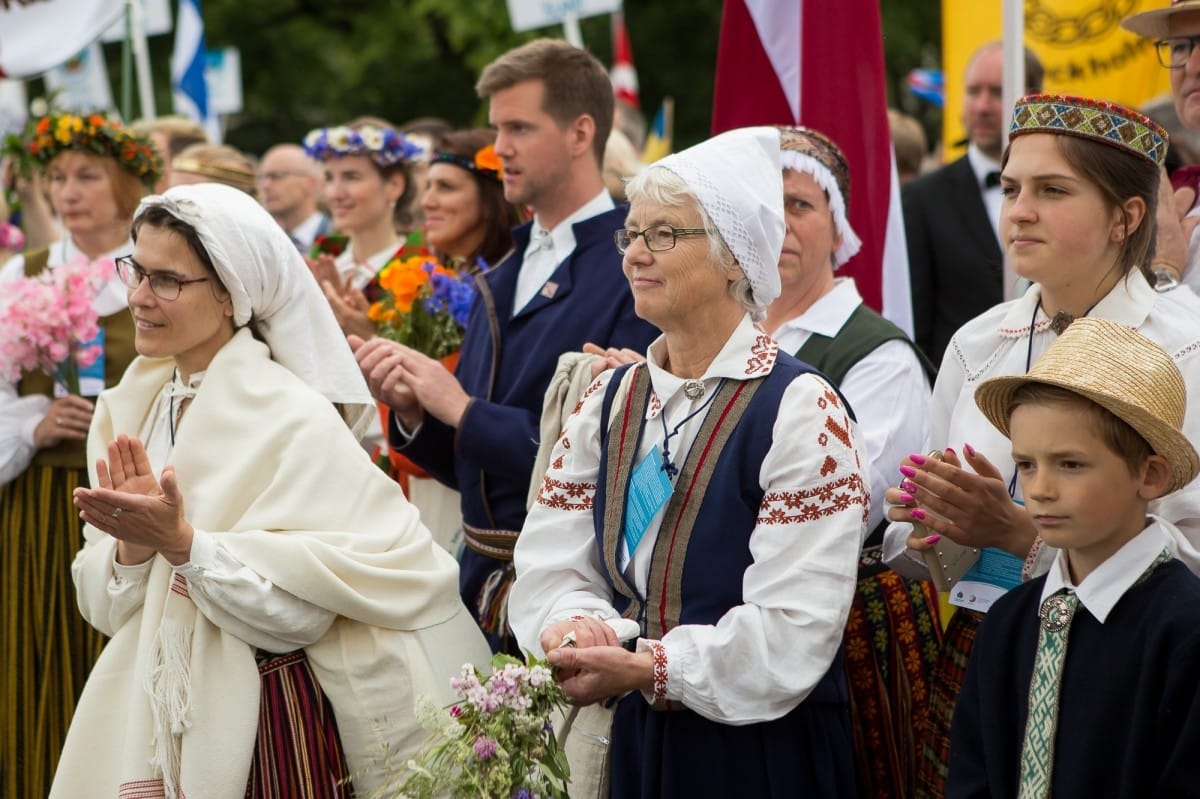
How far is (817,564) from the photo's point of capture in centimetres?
309

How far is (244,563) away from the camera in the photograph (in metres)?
3.54

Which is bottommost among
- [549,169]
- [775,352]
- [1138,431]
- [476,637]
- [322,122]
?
[476,637]

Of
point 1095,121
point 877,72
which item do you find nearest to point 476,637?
point 1095,121

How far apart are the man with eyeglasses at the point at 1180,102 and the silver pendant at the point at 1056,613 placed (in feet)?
3.78

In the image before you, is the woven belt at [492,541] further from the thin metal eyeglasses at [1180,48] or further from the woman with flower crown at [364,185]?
the woman with flower crown at [364,185]

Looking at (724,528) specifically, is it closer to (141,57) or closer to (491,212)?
(491,212)

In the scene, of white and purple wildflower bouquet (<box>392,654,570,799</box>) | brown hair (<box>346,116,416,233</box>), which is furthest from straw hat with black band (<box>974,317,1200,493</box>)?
brown hair (<box>346,116,416,233</box>)

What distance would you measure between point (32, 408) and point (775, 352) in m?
3.10

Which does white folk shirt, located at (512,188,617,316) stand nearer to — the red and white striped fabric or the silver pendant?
the red and white striped fabric

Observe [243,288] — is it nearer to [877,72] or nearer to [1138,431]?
[1138,431]

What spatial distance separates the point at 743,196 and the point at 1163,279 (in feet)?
3.36

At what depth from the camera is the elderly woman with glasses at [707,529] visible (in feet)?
10.1

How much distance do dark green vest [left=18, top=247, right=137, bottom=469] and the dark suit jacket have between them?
314cm

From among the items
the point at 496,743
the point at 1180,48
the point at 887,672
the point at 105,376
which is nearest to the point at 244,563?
the point at 496,743
